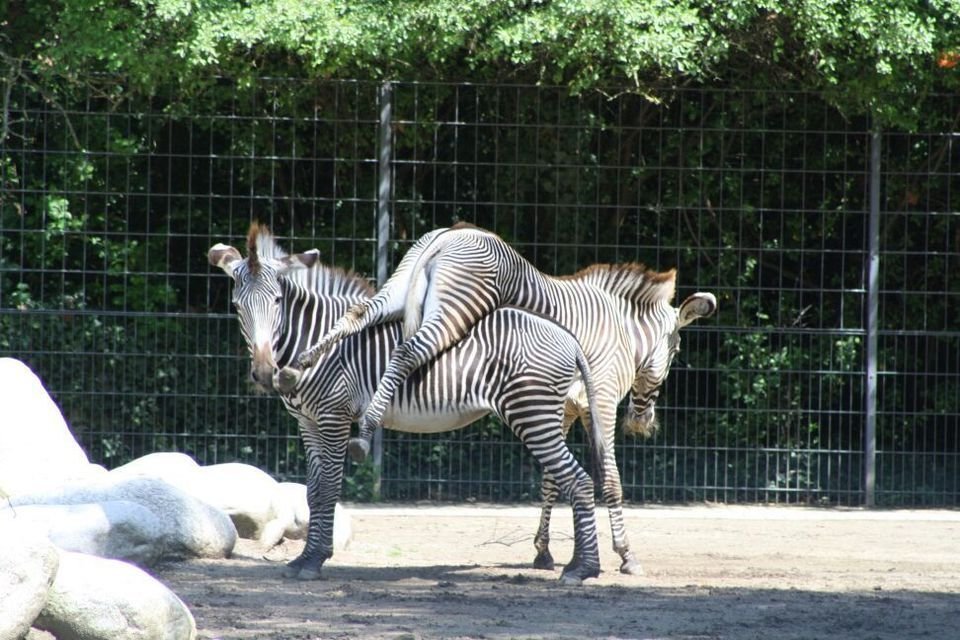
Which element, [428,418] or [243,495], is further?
[243,495]

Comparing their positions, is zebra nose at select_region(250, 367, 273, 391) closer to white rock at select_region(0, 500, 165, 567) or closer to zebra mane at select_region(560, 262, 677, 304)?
white rock at select_region(0, 500, 165, 567)

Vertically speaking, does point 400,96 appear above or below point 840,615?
above

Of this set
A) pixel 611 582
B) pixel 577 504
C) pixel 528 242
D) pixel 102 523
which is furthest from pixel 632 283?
pixel 102 523

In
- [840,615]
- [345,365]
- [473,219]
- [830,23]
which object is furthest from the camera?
[473,219]

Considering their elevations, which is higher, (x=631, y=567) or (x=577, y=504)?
(x=577, y=504)

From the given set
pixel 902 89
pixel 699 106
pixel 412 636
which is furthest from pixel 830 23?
pixel 412 636

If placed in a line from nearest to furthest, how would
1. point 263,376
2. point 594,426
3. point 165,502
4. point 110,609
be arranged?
point 110,609, point 263,376, point 165,502, point 594,426

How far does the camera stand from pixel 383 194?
1112 centimetres

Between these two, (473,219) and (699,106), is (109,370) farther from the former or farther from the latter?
(699,106)

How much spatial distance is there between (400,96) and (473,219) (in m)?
1.20

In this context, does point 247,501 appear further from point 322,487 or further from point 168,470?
point 322,487

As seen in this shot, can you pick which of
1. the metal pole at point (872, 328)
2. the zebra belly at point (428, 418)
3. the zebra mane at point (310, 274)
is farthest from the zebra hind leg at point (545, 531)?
the metal pole at point (872, 328)

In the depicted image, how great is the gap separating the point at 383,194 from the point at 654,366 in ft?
10.4

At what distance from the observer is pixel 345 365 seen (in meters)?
7.69
